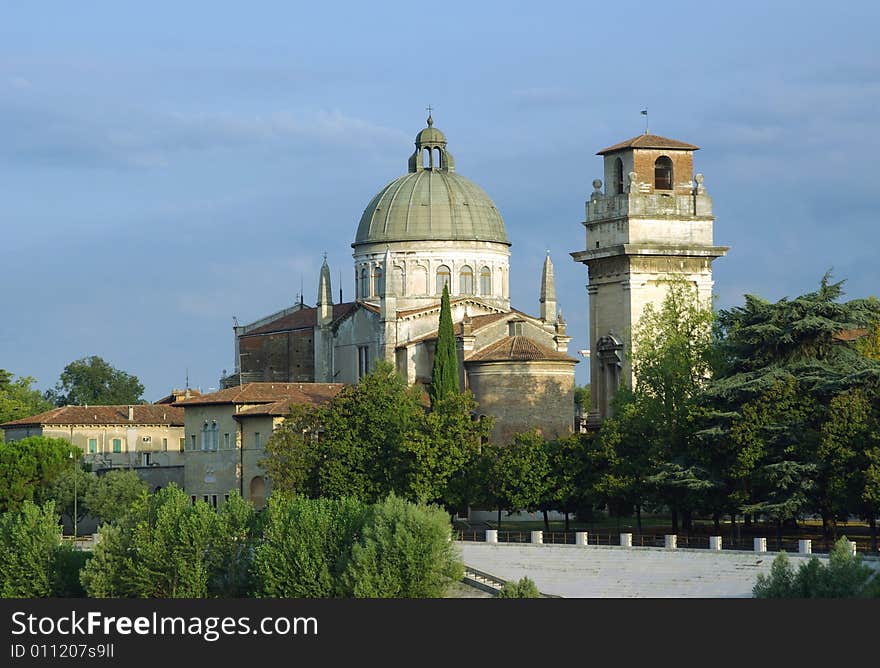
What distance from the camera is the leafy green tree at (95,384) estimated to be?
13638 centimetres

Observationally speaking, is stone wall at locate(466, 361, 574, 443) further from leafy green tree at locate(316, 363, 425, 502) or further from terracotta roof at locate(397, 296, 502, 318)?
terracotta roof at locate(397, 296, 502, 318)

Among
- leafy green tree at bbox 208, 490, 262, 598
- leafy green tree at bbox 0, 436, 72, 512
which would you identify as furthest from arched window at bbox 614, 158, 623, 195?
leafy green tree at bbox 0, 436, 72, 512

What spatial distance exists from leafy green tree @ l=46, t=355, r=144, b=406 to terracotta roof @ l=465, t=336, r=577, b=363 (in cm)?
5370

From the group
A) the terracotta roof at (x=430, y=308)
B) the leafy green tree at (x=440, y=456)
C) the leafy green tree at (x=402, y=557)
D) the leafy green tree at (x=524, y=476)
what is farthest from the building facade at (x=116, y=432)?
the leafy green tree at (x=402, y=557)

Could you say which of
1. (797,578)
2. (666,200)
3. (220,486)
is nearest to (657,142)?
(666,200)

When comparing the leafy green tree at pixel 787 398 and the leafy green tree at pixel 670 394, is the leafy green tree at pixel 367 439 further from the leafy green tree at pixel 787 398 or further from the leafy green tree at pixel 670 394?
the leafy green tree at pixel 787 398

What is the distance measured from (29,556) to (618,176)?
2681 centimetres

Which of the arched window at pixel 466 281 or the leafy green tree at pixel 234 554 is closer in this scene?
the leafy green tree at pixel 234 554

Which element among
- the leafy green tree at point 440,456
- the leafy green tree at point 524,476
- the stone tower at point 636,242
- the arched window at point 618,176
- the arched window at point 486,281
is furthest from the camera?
the arched window at point 486,281

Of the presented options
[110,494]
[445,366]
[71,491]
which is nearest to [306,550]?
[445,366]

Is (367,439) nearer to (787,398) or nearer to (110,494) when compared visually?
(110,494)

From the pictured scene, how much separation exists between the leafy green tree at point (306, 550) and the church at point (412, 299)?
26799 mm

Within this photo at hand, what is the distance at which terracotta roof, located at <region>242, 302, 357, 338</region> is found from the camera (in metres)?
102

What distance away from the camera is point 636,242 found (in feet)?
246
